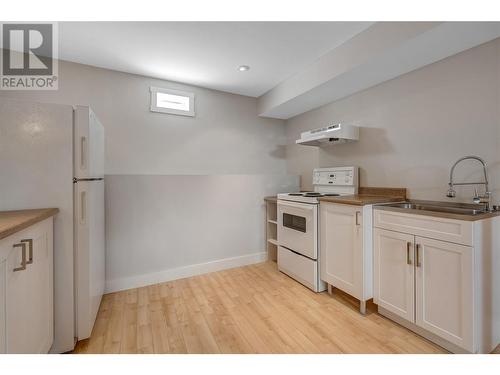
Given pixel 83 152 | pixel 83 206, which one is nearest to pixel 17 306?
pixel 83 206

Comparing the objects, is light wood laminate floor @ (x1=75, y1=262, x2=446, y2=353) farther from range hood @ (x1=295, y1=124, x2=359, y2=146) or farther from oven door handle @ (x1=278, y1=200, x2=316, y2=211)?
range hood @ (x1=295, y1=124, x2=359, y2=146)

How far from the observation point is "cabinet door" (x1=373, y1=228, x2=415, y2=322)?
161cm

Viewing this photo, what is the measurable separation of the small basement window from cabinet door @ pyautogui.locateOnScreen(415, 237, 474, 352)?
2.67 meters

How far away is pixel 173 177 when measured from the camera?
2.62 meters

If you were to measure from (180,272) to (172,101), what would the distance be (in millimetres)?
2034

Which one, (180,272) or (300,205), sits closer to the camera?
(300,205)

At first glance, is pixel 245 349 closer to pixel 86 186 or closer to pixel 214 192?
pixel 86 186

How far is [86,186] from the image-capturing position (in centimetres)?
153

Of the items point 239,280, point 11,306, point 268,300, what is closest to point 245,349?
point 268,300

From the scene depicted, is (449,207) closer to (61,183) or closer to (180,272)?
(180,272)
